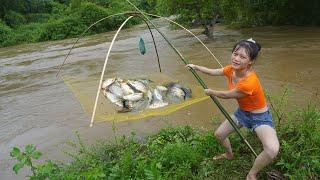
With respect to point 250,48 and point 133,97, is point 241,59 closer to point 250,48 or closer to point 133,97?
point 250,48

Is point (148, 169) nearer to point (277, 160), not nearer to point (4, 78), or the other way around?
point (277, 160)

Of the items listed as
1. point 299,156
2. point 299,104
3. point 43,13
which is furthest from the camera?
point 43,13

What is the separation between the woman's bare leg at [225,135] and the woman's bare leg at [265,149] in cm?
28

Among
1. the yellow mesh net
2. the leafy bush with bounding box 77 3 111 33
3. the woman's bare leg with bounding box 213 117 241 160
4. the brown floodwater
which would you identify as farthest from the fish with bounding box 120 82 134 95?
the leafy bush with bounding box 77 3 111 33

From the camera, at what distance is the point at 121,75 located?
8.26 metres

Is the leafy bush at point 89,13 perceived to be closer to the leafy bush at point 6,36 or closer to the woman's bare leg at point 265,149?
the leafy bush at point 6,36

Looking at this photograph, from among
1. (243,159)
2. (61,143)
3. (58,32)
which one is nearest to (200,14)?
(61,143)

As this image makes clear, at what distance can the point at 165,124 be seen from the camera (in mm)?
5191

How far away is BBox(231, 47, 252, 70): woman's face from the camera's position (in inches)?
125

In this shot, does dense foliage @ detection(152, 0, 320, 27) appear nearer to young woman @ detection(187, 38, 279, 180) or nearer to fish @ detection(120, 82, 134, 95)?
fish @ detection(120, 82, 134, 95)

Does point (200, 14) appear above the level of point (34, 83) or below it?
above

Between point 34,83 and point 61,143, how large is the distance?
4251 mm

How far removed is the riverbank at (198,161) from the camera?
3350 mm

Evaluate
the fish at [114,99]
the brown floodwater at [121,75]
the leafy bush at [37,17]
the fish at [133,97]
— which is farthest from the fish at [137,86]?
the leafy bush at [37,17]
